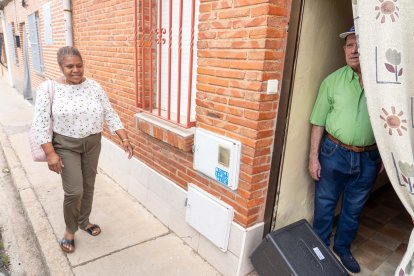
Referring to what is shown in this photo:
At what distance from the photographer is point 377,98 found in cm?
178

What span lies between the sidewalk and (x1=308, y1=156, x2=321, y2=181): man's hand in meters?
1.21

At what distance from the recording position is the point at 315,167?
2668mm

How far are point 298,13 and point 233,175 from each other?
1.24 metres

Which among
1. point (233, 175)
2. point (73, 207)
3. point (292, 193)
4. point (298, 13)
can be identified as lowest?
point (73, 207)

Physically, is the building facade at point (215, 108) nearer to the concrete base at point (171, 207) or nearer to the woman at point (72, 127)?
the concrete base at point (171, 207)

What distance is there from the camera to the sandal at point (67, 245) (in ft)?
9.57

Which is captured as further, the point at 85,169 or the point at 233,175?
the point at 85,169

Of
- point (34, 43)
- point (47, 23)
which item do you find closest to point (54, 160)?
point (47, 23)

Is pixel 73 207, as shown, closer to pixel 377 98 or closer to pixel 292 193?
pixel 292 193

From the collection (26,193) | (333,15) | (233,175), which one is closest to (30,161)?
Result: (26,193)

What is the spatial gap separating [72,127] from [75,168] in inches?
14.5

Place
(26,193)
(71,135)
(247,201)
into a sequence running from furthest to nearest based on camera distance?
(26,193), (71,135), (247,201)

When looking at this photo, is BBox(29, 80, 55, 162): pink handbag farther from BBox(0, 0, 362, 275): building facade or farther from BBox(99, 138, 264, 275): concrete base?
BBox(99, 138, 264, 275): concrete base

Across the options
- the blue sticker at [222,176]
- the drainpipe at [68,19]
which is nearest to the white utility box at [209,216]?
the blue sticker at [222,176]
